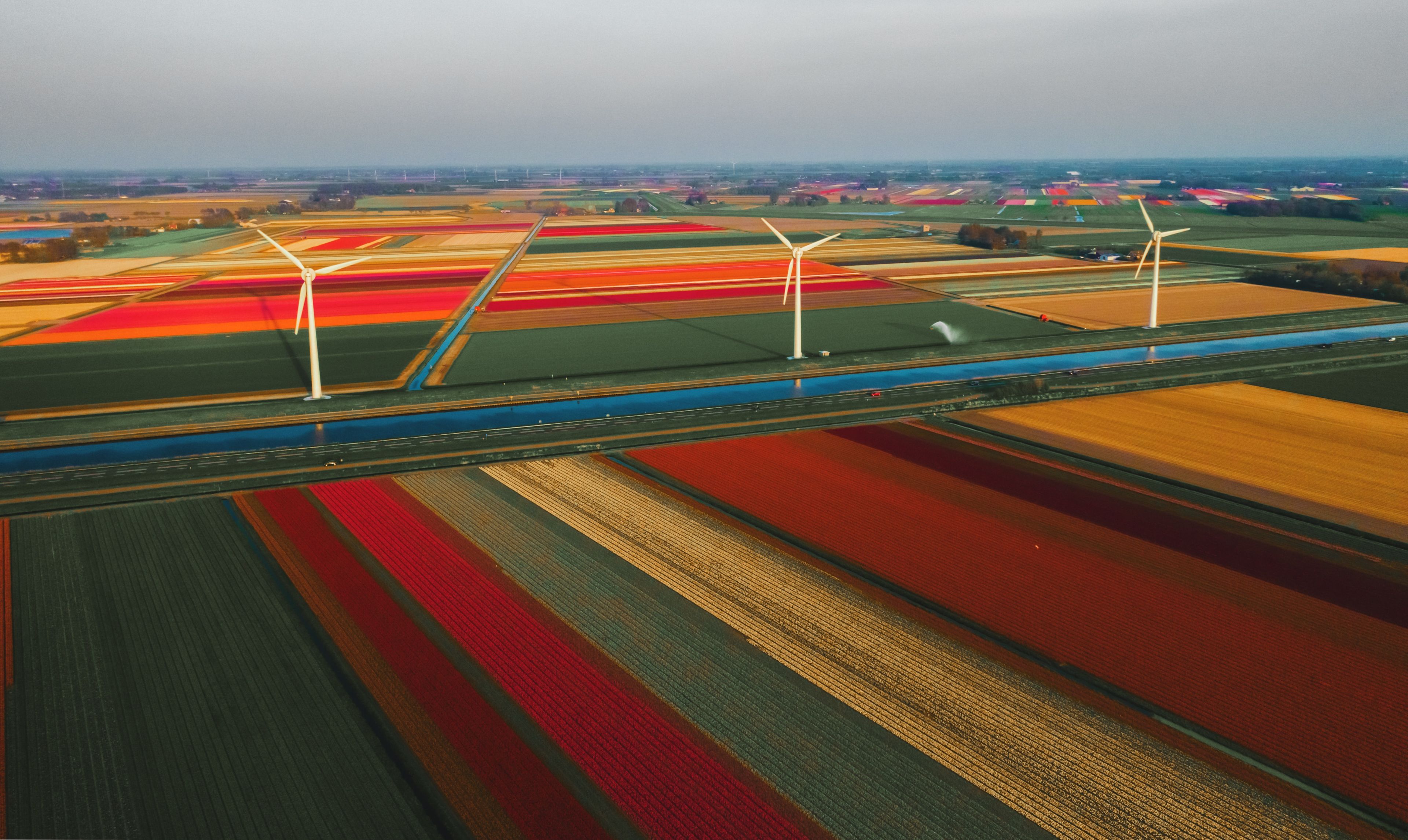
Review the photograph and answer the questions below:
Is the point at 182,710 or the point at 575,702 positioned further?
the point at 575,702

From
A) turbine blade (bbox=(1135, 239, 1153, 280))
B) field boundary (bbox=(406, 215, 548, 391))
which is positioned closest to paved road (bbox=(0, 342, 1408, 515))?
field boundary (bbox=(406, 215, 548, 391))

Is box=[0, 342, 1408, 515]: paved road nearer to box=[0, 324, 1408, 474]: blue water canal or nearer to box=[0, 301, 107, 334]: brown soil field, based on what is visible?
box=[0, 324, 1408, 474]: blue water canal

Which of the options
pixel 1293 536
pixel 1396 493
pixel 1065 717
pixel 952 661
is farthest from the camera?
pixel 1396 493

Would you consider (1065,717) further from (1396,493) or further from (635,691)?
(1396,493)

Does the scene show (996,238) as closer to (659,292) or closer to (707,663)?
(659,292)

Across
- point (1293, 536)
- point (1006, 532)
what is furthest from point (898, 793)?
point (1293, 536)

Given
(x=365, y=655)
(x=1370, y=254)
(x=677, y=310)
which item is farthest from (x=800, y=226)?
(x=365, y=655)

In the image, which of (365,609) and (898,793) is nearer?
(898,793)
